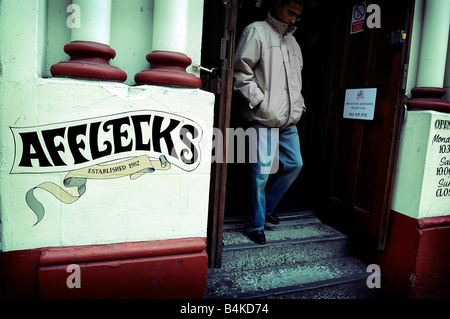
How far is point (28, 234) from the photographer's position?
6.02ft

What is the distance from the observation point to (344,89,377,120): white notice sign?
294 cm

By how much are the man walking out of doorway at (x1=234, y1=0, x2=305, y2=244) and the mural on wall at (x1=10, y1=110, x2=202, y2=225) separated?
2.69 feet

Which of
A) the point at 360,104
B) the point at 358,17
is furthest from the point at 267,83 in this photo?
the point at 358,17

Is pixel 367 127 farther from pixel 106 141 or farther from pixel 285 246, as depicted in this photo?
pixel 106 141

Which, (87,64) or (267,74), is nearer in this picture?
(87,64)

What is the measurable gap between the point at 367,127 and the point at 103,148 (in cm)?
228

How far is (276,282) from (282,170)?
995 mm

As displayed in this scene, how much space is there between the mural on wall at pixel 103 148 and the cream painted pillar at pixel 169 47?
8.4 inches

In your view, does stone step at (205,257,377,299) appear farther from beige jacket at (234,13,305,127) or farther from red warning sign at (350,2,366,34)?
red warning sign at (350,2,366,34)

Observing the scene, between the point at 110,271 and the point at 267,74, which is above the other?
the point at 267,74

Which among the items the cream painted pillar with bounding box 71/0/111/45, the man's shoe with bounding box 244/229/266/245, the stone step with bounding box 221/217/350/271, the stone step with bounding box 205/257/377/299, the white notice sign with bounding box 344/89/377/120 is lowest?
the stone step with bounding box 205/257/377/299

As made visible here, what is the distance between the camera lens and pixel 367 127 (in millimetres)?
3012

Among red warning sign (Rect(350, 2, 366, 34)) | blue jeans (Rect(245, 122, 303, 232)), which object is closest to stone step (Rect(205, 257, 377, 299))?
blue jeans (Rect(245, 122, 303, 232))
